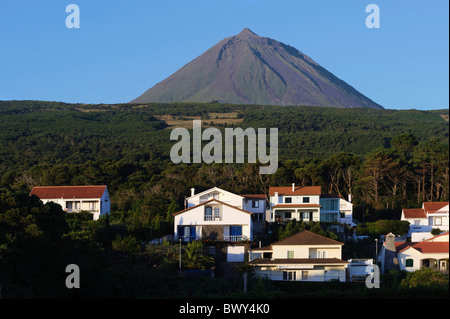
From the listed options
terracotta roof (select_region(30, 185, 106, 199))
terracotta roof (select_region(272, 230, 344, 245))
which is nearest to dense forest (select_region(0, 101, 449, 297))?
terracotta roof (select_region(30, 185, 106, 199))

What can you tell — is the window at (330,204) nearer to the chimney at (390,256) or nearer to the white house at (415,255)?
the white house at (415,255)

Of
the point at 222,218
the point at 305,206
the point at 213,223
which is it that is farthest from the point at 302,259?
the point at 305,206

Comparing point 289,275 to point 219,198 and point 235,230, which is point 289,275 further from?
point 219,198

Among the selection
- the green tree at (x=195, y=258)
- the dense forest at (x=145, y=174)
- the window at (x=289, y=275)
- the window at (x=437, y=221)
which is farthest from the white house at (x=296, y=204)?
the window at (x=289, y=275)

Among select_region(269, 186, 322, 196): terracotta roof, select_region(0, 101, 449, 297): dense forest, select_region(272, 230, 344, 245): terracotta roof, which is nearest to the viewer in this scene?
select_region(0, 101, 449, 297): dense forest

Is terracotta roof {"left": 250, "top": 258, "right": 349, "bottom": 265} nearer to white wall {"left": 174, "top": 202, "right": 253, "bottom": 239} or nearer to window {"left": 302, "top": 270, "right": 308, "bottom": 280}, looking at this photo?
window {"left": 302, "top": 270, "right": 308, "bottom": 280}
